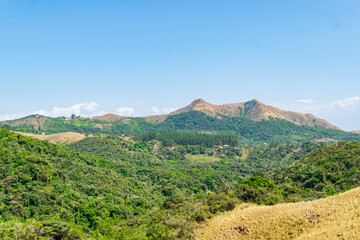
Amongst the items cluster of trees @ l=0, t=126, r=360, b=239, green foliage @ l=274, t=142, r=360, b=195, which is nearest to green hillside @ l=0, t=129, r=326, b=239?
cluster of trees @ l=0, t=126, r=360, b=239

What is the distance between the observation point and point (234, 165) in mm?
138625

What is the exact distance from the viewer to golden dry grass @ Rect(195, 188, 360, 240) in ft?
75.1

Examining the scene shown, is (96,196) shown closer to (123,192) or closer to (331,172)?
(123,192)

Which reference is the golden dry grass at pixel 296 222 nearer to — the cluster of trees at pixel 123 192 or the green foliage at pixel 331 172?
the cluster of trees at pixel 123 192

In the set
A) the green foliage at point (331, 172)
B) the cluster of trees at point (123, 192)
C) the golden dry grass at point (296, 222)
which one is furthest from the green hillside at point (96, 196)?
the green foliage at point (331, 172)

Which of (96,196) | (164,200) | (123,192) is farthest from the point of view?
(123,192)

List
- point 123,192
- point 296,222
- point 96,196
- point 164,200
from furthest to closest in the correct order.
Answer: point 123,192, point 164,200, point 96,196, point 296,222

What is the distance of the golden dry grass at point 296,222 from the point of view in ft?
75.1

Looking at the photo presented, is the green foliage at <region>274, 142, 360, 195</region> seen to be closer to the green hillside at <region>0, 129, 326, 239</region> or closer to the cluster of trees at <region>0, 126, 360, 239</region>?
the cluster of trees at <region>0, 126, 360, 239</region>

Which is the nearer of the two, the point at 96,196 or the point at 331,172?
the point at 331,172

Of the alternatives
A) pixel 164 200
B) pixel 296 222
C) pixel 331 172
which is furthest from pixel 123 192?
pixel 296 222

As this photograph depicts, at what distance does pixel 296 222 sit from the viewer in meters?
26.6

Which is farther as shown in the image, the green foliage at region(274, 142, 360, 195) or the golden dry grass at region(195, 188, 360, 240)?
the green foliage at region(274, 142, 360, 195)

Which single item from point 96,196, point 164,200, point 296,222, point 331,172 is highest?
point 296,222
